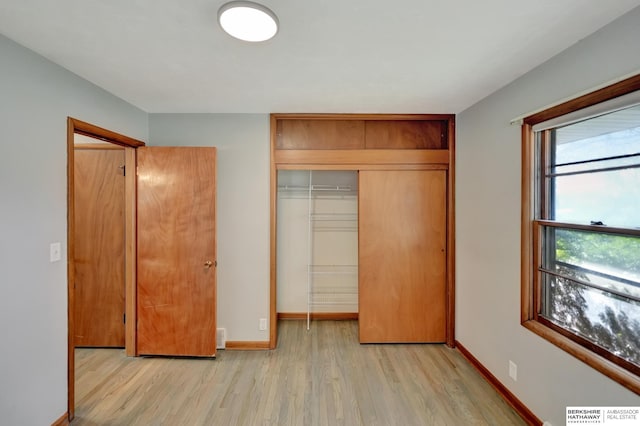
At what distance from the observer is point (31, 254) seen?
5.37 ft

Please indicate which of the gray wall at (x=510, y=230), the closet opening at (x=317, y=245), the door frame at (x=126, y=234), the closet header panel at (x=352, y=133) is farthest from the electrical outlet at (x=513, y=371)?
the door frame at (x=126, y=234)

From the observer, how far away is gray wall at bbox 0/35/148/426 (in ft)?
4.97

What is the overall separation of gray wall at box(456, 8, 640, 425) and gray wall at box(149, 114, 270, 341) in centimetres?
198

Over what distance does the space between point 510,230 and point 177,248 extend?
9.41ft

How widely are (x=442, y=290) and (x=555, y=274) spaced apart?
1231mm

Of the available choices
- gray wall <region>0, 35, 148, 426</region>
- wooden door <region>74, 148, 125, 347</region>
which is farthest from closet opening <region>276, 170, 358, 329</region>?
gray wall <region>0, 35, 148, 426</region>

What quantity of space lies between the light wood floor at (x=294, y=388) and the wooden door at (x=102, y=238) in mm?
313

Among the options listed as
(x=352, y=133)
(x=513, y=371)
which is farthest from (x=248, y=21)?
(x=513, y=371)

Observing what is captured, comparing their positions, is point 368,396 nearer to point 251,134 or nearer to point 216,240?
point 216,240

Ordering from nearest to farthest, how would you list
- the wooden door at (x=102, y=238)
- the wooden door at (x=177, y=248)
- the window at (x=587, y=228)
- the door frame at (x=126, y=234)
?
the window at (x=587, y=228) → the door frame at (x=126, y=234) → the wooden door at (x=177, y=248) → the wooden door at (x=102, y=238)

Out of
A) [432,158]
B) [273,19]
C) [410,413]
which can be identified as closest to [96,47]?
[273,19]

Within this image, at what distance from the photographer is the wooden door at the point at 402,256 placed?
9.55 ft

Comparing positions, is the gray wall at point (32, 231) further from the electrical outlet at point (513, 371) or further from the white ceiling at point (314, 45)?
the electrical outlet at point (513, 371)

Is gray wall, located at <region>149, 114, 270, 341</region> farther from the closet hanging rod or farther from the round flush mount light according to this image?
the round flush mount light
